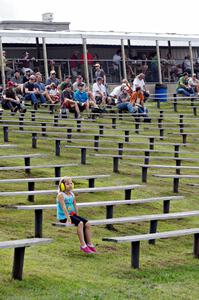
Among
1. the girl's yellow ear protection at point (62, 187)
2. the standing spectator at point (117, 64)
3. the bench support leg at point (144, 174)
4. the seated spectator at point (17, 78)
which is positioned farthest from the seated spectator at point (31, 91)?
the girl's yellow ear protection at point (62, 187)

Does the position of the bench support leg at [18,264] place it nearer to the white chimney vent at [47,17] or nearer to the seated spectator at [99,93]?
the seated spectator at [99,93]

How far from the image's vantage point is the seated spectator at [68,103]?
27.8 meters

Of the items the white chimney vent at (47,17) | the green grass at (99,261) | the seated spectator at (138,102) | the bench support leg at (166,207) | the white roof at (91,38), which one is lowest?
the green grass at (99,261)

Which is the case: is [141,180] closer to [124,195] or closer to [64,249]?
[124,195]

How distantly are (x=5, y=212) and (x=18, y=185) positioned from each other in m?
2.86

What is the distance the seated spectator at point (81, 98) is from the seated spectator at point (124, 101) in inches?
66.0

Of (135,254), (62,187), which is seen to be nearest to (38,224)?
(62,187)

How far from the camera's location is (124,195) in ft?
60.5

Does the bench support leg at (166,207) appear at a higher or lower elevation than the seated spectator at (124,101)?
lower

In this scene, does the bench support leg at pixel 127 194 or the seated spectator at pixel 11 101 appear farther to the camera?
the seated spectator at pixel 11 101

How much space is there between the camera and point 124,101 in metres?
30.4

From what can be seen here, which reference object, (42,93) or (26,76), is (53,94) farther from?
(26,76)

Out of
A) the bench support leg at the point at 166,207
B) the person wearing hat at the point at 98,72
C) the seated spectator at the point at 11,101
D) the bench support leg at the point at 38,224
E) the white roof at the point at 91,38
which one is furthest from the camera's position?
the white roof at the point at 91,38

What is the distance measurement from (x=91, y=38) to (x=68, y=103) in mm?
9568
